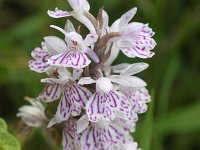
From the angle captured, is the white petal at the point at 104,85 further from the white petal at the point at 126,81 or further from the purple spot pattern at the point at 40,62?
the purple spot pattern at the point at 40,62

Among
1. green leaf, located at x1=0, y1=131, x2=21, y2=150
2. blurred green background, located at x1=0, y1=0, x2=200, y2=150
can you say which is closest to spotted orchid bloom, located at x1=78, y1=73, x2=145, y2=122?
green leaf, located at x1=0, y1=131, x2=21, y2=150

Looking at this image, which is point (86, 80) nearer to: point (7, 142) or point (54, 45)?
point (54, 45)

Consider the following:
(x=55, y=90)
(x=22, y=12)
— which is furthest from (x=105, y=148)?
(x=22, y=12)

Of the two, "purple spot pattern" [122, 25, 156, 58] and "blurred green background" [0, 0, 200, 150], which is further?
"blurred green background" [0, 0, 200, 150]

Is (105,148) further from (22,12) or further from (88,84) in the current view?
(22,12)

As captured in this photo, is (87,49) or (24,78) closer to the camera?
(87,49)

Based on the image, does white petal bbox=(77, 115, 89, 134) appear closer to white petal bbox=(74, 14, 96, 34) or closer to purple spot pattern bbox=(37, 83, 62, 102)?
purple spot pattern bbox=(37, 83, 62, 102)

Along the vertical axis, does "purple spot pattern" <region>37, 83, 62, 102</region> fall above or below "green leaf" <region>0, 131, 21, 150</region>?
above
